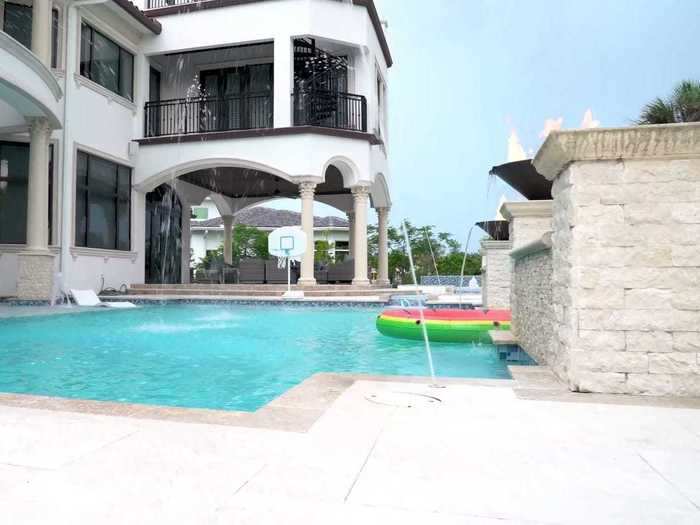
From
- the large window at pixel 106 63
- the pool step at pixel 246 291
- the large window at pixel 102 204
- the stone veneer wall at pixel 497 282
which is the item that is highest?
the large window at pixel 106 63

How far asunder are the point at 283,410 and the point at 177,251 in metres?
16.8

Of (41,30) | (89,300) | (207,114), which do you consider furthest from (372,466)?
(207,114)

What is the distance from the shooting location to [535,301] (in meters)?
4.70

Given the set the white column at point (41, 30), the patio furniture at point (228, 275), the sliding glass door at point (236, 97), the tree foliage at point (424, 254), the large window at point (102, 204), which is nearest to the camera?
the white column at point (41, 30)

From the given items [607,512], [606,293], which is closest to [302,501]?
[607,512]

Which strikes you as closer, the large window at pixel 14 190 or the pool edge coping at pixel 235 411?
the pool edge coping at pixel 235 411

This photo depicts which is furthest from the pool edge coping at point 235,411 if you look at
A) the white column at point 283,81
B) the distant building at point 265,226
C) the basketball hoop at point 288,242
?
the distant building at point 265,226

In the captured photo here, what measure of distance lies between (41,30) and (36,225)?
4.29m

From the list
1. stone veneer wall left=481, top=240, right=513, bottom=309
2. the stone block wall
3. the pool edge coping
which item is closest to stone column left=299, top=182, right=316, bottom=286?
stone veneer wall left=481, top=240, right=513, bottom=309

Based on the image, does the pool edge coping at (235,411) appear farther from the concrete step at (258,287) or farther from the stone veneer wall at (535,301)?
the concrete step at (258,287)

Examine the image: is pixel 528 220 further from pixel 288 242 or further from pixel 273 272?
pixel 273 272

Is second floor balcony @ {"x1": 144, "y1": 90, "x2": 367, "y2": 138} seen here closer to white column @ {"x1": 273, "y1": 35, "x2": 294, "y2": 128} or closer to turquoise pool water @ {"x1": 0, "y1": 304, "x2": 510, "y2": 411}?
white column @ {"x1": 273, "y1": 35, "x2": 294, "y2": 128}

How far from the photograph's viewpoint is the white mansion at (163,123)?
12.3m

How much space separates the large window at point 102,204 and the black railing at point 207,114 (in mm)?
1884
